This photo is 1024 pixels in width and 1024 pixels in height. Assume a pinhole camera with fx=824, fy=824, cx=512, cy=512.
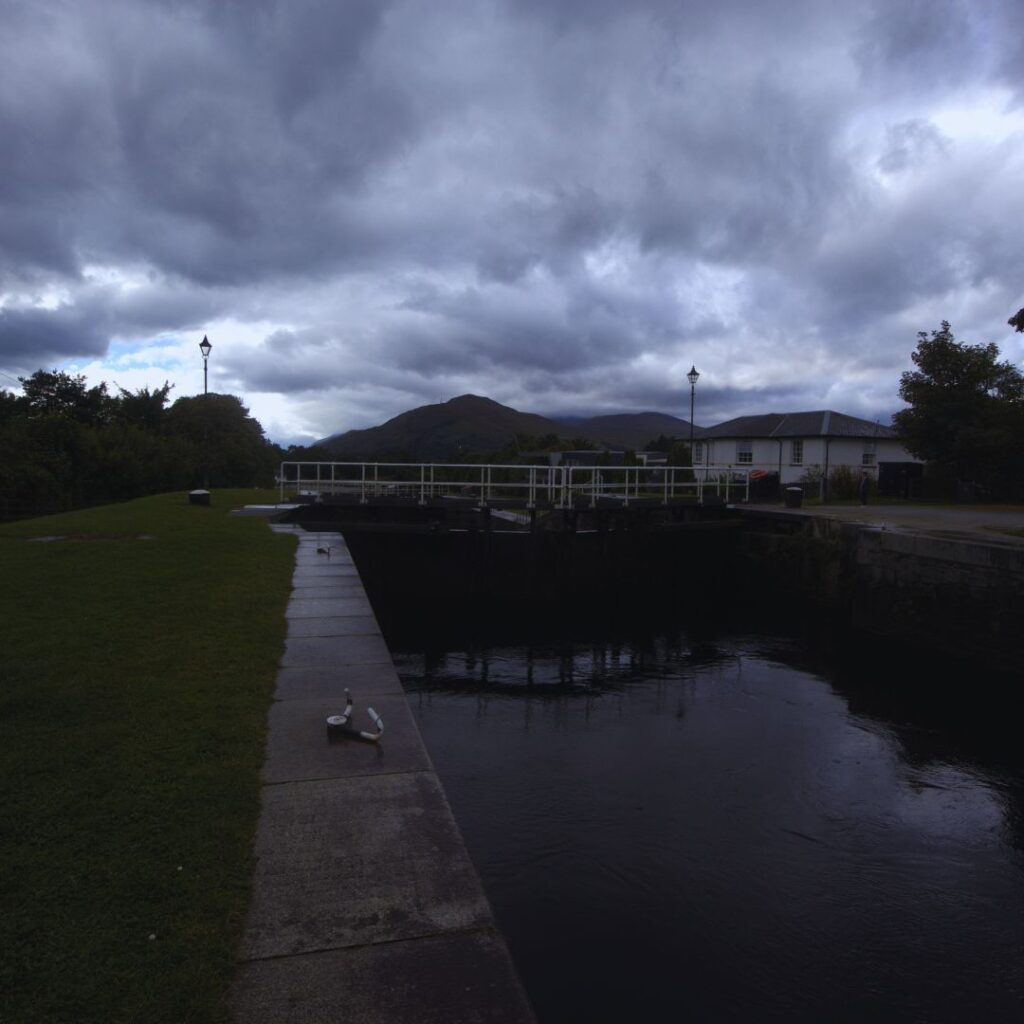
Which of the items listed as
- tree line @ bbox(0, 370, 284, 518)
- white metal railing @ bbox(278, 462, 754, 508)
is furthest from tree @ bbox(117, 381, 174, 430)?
white metal railing @ bbox(278, 462, 754, 508)

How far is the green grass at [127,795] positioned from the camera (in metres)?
2.61

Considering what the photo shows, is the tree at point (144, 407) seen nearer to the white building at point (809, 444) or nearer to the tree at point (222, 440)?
the tree at point (222, 440)

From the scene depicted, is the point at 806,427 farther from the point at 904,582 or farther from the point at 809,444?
the point at 904,582

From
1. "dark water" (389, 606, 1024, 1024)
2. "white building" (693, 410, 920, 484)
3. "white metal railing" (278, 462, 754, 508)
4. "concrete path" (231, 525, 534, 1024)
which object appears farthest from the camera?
"white building" (693, 410, 920, 484)

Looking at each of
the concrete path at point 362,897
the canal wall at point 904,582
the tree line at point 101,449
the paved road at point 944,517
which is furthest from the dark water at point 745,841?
the tree line at point 101,449

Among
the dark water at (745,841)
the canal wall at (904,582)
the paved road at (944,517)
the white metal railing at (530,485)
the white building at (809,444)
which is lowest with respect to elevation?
the dark water at (745,841)

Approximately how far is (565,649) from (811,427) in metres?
26.6

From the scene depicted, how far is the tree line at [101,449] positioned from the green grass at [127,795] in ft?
69.0

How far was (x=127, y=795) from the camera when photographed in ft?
12.5

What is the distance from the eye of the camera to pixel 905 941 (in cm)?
564

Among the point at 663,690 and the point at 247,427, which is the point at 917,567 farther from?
the point at 247,427

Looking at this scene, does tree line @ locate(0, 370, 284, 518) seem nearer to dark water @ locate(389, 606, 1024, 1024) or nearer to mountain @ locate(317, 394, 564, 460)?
dark water @ locate(389, 606, 1024, 1024)

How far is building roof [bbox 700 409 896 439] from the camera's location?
3719 centimetres

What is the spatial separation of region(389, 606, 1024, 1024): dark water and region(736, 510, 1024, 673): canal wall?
49.8 inches
